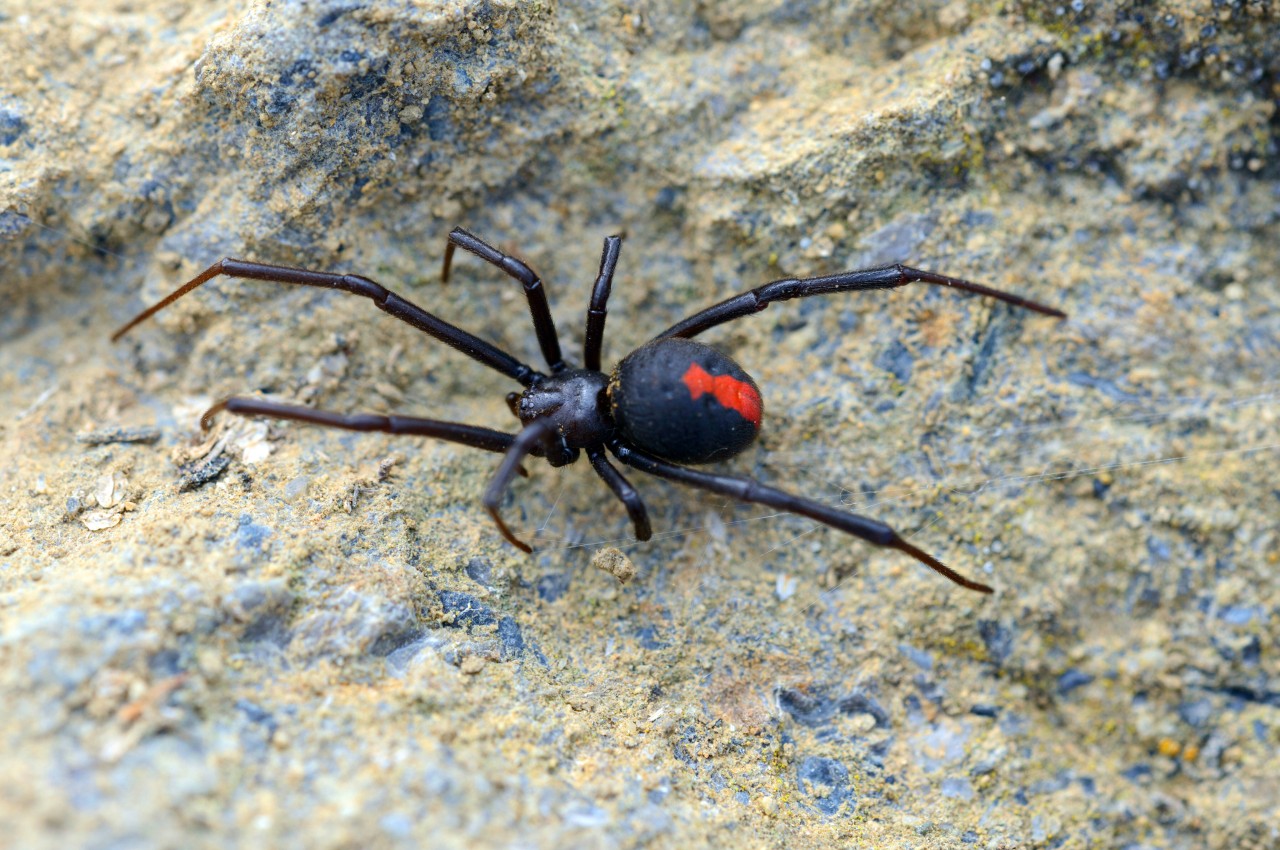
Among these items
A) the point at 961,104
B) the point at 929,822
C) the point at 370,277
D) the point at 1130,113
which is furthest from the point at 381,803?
the point at 1130,113

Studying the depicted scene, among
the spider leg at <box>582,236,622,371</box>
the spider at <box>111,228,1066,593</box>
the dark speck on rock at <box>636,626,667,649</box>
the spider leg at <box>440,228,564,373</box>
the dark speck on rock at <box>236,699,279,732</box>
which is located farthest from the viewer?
the spider leg at <box>582,236,622,371</box>

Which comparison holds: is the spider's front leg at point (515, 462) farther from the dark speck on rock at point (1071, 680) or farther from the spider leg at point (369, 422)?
the dark speck on rock at point (1071, 680)

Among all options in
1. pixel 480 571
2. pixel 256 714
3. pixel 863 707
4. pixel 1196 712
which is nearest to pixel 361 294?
pixel 480 571

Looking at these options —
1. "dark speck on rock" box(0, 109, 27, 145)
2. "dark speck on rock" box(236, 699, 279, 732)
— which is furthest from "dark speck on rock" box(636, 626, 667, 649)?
"dark speck on rock" box(0, 109, 27, 145)

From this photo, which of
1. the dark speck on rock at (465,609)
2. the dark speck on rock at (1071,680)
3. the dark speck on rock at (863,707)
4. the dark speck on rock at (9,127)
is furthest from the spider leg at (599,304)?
the dark speck on rock at (9,127)

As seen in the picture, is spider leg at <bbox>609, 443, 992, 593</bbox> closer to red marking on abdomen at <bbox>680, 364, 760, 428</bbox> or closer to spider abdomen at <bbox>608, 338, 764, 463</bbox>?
spider abdomen at <bbox>608, 338, 764, 463</bbox>

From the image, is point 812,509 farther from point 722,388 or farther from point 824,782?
point 824,782
